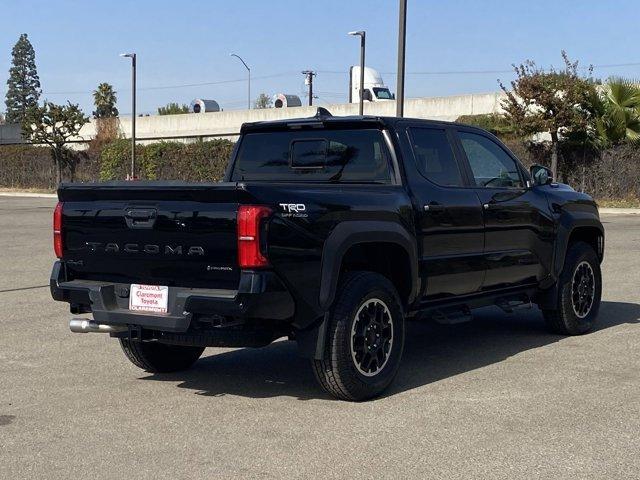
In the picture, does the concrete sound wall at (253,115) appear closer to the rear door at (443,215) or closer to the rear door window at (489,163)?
the rear door window at (489,163)

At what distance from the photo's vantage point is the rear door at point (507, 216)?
7.76m

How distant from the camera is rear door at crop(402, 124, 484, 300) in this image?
23.0 ft

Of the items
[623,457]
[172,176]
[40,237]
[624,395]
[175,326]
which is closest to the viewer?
[623,457]

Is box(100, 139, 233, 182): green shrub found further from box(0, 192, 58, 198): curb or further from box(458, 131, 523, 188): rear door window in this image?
box(458, 131, 523, 188): rear door window

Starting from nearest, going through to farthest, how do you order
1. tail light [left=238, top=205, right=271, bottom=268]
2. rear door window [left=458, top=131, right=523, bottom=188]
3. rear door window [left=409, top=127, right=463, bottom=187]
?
tail light [left=238, top=205, right=271, bottom=268] → rear door window [left=409, top=127, right=463, bottom=187] → rear door window [left=458, top=131, right=523, bottom=188]

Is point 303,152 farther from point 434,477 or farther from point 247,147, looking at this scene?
point 434,477

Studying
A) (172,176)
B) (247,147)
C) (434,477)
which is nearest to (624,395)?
(434,477)

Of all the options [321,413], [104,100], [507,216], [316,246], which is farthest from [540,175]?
[104,100]

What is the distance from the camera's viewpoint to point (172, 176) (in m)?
48.6

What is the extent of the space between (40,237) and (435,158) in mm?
14618

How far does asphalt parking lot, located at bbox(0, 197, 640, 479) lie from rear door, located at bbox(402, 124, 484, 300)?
2.34 ft

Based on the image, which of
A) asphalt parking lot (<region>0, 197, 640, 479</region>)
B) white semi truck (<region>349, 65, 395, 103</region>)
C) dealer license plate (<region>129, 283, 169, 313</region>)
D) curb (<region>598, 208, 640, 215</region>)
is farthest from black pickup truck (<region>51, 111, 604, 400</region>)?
white semi truck (<region>349, 65, 395, 103</region>)

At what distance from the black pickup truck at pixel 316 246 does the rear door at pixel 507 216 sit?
0.05ft

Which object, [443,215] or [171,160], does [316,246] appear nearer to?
[443,215]
